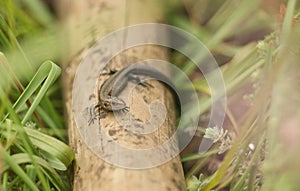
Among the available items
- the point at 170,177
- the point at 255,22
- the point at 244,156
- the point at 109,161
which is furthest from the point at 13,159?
the point at 255,22

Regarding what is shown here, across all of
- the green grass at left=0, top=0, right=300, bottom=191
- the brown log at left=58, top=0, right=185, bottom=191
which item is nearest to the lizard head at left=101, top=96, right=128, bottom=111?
the brown log at left=58, top=0, right=185, bottom=191

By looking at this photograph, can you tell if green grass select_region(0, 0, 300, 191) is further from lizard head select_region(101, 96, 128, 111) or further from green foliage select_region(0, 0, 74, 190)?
lizard head select_region(101, 96, 128, 111)

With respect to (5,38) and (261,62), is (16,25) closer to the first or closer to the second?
(5,38)

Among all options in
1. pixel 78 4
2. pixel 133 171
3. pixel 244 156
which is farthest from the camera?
pixel 78 4

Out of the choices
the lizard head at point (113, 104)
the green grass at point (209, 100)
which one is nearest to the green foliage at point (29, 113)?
the green grass at point (209, 100)

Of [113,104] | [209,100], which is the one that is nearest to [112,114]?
[113,104]

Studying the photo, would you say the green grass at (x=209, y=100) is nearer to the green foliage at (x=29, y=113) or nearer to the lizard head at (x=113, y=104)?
the green foliage at (x=29, y=113)
